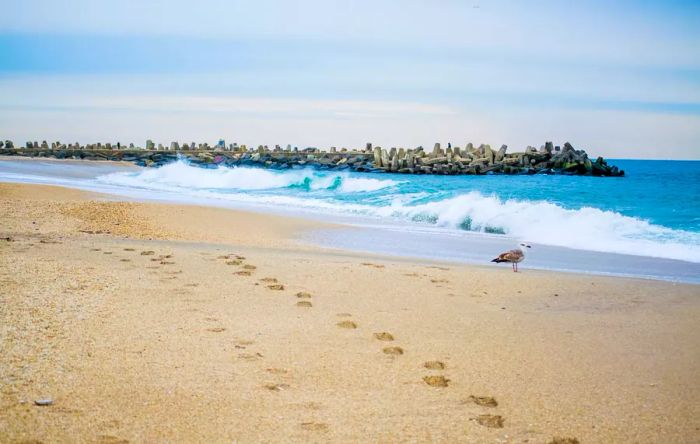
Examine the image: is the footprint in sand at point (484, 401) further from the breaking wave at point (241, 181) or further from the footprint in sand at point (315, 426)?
the breaking wave at point (241, 181)

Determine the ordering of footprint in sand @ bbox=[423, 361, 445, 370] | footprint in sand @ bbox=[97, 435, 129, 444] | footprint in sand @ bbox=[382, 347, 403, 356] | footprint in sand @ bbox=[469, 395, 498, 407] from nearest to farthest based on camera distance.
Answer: footprint in sand @ bbox=[97, 435, 129, 444]
footprint in sand @ bbox=[469, 395, 498, 407]
footprint in sand @ bbox=[423, 361, 445, 370]
footprint in sand @ bbox=[382, 347, 403, 356]

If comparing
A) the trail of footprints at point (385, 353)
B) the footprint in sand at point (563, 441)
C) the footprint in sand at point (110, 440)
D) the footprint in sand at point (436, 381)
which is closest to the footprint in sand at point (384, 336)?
the trail of footprints at point (385, 353)

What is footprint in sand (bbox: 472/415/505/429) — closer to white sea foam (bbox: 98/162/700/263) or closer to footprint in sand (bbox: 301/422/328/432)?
footprint in sand (bbox: 301/422/328/432)

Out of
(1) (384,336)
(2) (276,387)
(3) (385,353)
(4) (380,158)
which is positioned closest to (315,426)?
(2) (276,387)

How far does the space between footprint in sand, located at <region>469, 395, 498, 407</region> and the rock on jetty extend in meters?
37.3

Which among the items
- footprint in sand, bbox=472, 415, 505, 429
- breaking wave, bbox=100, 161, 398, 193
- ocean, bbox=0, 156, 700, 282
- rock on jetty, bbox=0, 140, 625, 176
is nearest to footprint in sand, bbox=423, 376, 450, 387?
footprint in sand, bbox=472, 415, 505, 429

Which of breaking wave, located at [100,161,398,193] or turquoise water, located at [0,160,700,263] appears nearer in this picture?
turquoise water, located at [0,160,700,263]

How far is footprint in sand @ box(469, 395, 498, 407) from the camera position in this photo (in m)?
3.64

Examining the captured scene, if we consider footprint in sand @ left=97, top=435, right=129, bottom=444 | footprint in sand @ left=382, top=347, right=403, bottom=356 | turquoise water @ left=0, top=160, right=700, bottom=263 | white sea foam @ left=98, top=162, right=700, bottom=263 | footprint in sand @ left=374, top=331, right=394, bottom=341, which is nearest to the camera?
footprint in sand @ left=97, top=435, right=129, bottom=444

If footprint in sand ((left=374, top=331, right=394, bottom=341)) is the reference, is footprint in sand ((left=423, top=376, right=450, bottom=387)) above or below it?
below

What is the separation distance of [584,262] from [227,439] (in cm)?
735

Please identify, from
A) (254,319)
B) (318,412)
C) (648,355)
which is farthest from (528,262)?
(318,412)

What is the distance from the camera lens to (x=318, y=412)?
341 centimetres

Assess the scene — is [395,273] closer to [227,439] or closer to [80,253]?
[80,253]
